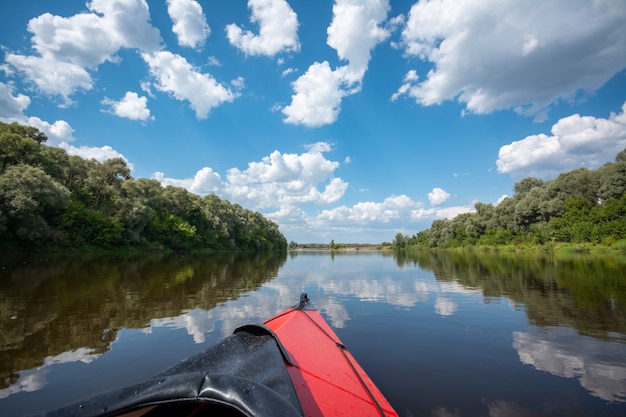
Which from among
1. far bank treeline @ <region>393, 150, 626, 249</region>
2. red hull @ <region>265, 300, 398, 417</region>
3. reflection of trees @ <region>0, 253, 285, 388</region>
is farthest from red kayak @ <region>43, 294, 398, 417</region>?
far bank treeline @ <region>393, 150, 626, 249</region>

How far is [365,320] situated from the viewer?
891 cm

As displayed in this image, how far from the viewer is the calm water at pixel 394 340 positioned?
14.5ft

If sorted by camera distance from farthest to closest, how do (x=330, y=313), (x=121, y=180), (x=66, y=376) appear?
(x=121, y=180) < (x=330, y=313) < (x=66, y=376)

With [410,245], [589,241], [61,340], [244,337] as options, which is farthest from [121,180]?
[410,245]

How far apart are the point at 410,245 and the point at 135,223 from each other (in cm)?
11910

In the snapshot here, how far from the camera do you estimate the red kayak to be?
6.04ft

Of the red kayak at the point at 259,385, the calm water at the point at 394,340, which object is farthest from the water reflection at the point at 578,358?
the red kayak at the point at 259,385

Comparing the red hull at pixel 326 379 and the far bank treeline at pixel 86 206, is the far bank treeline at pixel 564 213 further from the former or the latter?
the far bank treeline at pixel 86 206

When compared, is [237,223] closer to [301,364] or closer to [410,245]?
[301,364]

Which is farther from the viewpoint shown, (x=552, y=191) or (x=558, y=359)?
(x=552, y=191)

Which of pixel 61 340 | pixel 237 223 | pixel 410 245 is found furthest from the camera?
pixel 410 245

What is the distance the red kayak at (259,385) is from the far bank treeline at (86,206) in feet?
107

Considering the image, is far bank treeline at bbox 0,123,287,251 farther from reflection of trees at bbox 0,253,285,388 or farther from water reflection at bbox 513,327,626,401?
water reflection at bbox 513,327,626,401

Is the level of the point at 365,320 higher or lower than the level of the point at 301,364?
lower
